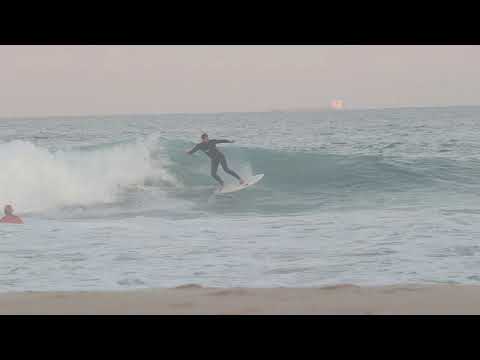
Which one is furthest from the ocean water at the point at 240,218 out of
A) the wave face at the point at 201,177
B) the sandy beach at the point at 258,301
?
the sandy beach at the point at 258,301

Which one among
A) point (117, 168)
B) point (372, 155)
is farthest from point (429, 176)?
point (117, 168)

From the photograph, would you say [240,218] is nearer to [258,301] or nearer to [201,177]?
[201,177]

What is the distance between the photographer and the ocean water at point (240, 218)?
7.37 metres

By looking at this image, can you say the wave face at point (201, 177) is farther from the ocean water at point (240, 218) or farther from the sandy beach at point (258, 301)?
the sandy beach at point (258, 301)

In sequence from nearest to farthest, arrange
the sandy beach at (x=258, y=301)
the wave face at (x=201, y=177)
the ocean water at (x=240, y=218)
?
the sandy beach at (x=258, y=301), the ocean water at (x=240, y=218), the wave face at (x=201, y=177)

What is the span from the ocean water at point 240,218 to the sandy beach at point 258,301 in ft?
2.12

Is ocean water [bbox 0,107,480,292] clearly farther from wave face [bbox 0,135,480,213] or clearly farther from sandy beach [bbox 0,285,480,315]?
sandy beach [bbox 0,285,480,315]

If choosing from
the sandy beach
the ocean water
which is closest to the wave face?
the ocean water

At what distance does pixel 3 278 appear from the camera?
7145 millimetres

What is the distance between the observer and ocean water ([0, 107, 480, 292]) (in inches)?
290

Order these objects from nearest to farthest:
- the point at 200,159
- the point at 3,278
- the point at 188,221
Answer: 1. the point at 3,278
2. the point at 188,221
3. the point at 200,159

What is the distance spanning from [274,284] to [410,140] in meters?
24.7

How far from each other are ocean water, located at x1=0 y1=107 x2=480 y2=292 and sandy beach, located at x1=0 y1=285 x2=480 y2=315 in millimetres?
646

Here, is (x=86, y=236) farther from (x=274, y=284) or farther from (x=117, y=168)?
(x=117, y=168)
